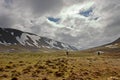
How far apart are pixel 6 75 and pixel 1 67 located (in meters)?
5.53

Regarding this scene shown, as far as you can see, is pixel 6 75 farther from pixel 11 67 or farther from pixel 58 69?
pixel 58 69

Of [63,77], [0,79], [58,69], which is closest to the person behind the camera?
[0,79]

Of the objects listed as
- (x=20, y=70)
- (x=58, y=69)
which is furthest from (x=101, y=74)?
(x=20, y=70)

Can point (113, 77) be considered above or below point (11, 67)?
below

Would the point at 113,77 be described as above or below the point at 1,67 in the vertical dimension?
below

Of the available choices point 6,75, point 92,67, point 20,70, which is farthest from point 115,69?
point 6,75

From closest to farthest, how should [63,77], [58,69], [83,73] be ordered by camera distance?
1. [63,77]
2. [83,73]
3. [58,69]

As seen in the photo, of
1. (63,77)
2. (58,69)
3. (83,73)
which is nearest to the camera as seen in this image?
(63,77)

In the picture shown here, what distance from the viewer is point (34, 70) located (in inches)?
1471

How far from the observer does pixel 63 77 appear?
34125 mm

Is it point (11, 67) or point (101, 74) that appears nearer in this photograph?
point (101, 74)

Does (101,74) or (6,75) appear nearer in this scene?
(6,75)

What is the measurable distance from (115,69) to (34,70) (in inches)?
608

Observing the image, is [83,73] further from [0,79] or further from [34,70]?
[0,79]
